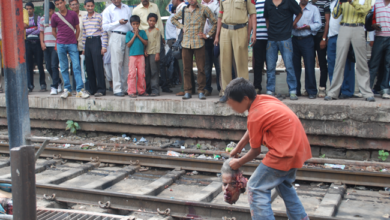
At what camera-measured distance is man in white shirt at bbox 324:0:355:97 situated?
22.8 feet

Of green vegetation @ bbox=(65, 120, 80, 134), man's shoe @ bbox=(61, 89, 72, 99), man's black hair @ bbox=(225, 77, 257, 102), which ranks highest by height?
man's black hair @ bbox=(225, 77, 257, 102)

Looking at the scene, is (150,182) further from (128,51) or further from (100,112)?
(128,51)

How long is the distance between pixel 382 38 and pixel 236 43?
8.86 ft

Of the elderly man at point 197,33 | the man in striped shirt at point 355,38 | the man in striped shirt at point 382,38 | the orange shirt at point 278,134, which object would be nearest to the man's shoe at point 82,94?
the elderly man at point 197,33

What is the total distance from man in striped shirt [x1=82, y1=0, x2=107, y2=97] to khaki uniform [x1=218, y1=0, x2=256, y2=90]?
286cm

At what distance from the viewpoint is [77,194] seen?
463cm

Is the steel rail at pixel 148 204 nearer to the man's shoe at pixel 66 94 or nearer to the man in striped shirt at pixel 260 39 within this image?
the man's shoe at pixel 66 94

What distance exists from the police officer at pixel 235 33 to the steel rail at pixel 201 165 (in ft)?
6.95

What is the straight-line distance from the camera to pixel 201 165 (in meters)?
5.69

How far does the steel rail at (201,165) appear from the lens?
16.0 ft

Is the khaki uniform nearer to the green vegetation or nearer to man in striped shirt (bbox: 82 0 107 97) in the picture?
man in striped shirt (bbox: 82 0 107 97)

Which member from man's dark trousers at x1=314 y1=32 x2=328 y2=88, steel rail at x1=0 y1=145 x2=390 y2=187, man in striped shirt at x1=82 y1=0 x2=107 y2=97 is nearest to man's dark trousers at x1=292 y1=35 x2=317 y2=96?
man's dark trousers at x1=314 y1=32 x2=328 y2=88

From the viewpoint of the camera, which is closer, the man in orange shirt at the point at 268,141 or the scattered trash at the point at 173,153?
the man in orange shirt at the point at 268,141

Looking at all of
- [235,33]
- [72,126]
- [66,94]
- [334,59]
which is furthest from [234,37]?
[72,126]
